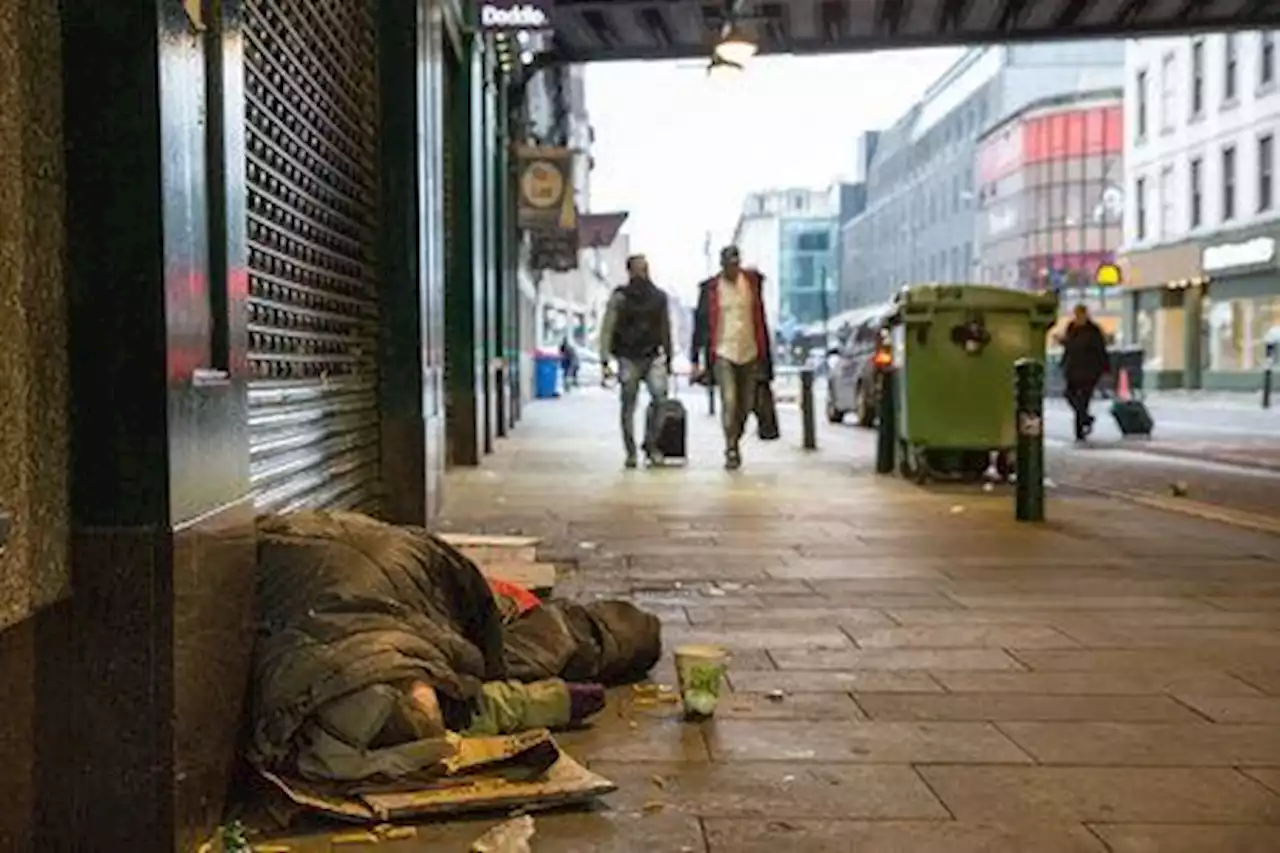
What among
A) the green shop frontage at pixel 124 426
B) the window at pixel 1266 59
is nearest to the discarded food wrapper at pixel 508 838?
the green shop frontage at pixel 124 426

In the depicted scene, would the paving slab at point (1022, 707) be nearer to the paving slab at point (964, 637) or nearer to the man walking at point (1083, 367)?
the paving slab at point (964, 637)

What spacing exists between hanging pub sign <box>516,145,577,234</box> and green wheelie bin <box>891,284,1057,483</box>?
11.3 m

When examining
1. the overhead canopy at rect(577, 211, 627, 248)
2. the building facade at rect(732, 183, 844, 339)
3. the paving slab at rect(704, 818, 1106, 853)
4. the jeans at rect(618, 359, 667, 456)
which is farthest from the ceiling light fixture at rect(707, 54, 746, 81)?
the building facade at rect(732, 183, 844, 339)

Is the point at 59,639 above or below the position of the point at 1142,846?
above

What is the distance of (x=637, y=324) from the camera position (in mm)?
14305

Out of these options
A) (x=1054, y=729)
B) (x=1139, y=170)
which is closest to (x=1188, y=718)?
(x=1054, y=729)

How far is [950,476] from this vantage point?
12938mm

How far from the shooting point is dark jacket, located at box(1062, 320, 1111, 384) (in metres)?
20.3

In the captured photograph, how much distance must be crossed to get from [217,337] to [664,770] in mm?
1640

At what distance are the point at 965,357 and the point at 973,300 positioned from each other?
Result: 0.50 metres

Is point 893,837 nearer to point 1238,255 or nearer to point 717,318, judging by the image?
point 717,318

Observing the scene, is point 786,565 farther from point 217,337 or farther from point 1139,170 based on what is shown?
point 1139,170

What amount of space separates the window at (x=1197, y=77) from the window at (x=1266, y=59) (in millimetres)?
3919

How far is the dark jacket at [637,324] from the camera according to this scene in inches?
562
